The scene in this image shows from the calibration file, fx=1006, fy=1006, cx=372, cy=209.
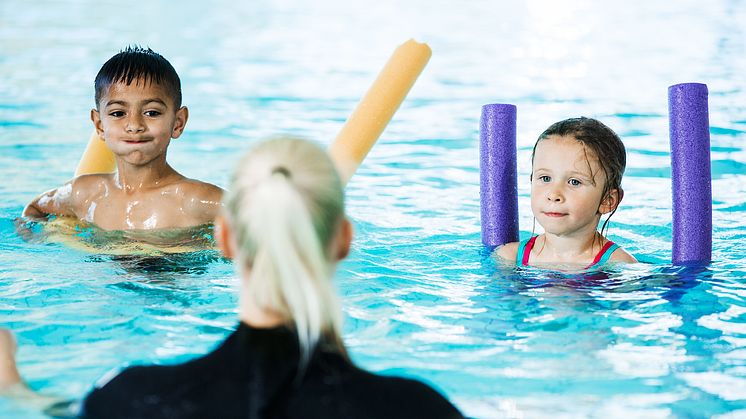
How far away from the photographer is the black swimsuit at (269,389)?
1.95 metres

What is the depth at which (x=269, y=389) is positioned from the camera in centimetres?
194

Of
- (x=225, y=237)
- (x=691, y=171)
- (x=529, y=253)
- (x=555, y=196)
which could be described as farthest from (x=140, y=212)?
(x=225, y=237)

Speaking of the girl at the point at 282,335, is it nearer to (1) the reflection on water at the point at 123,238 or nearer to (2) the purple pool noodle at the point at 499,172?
(1) the reflection on water at the point at 123,238

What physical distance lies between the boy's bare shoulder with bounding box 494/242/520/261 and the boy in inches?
50.7

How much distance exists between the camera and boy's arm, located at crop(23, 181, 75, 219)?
190 inches

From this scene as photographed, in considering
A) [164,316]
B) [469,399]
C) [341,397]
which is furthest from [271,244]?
[164,316]

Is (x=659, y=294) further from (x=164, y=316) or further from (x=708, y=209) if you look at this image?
(x=164, y=316)

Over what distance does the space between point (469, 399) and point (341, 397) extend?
0.96 meters

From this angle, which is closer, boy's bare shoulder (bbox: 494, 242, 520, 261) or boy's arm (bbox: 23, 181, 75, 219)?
boy's bare shoulder (bbox: 494, 242, 520, 261)

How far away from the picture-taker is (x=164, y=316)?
141 inches

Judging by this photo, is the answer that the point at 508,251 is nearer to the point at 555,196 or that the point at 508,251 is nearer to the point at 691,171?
the point at 555,196

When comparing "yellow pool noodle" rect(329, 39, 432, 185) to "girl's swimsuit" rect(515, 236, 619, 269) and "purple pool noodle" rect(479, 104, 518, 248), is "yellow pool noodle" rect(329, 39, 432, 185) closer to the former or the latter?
"purple pool noodle" rect(479, 104, 518, 248)

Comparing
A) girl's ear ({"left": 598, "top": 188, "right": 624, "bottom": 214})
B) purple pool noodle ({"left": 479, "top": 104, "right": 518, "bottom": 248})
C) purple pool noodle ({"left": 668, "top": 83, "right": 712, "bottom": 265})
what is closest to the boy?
purple pool noodle ({"left": 479, "top": 104, "right": 518, "bottom": 248})

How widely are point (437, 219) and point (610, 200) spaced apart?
5.01 feet
